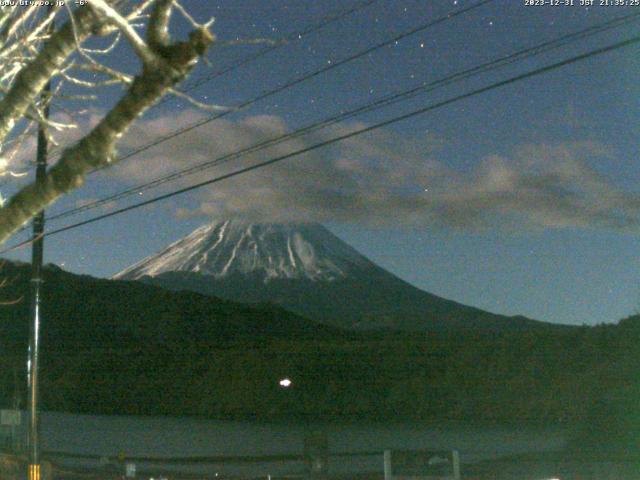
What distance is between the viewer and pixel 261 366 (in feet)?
294

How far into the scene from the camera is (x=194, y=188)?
47.5 ft

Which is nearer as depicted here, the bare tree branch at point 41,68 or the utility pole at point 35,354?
the bare tree branch at point 41,68

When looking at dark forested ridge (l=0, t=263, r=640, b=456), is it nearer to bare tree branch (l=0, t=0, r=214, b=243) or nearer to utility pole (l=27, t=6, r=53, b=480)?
utility pole (l=27, t=6, r=53, b=480)

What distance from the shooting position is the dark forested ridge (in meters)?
68.7

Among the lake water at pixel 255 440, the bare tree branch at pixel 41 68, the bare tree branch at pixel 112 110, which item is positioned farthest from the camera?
the lake water at pixel 255 440

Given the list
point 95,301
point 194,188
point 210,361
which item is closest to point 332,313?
point 210,361

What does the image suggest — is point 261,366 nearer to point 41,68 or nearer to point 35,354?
point 35,354

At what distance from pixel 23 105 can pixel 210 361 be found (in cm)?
9045

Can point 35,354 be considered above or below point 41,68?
above

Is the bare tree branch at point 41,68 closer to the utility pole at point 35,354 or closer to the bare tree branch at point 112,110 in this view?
the bare tree branch at point 112,110

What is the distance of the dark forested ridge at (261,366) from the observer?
2704 inches

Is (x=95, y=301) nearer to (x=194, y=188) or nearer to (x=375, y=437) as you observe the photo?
(x=375, y=437)

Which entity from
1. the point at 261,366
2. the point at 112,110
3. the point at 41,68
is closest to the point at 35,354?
the point at 41,68

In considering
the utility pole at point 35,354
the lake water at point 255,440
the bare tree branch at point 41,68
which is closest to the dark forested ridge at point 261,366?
the lake water at point 255,440
